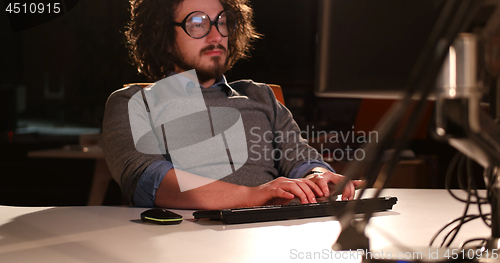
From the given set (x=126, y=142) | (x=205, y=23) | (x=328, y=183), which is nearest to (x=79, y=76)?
(x=205, y=23)

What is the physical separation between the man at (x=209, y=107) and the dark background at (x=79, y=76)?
1641 mm

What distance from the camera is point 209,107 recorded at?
1336 mm

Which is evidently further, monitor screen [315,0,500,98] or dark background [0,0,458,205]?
dark background [0,0,458,205]

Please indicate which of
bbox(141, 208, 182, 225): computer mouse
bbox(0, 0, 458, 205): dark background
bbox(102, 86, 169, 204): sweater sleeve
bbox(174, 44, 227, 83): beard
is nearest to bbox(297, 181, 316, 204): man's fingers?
bbox(141, 208, 182, 225): computer mouse

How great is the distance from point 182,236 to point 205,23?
98 cm

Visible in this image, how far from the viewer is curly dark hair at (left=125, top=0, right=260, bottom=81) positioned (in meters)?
1.54

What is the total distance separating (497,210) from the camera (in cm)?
44

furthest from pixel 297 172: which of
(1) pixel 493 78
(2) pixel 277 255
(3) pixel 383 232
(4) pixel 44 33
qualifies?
(4) pixel 44 33

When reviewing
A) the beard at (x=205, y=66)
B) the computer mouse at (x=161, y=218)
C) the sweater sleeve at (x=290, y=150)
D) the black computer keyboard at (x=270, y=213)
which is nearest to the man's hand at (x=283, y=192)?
the black computer keyboard at (x=270, y=213)

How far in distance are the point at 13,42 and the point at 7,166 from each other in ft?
3.44

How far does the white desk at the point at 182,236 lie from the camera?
0.50 metres

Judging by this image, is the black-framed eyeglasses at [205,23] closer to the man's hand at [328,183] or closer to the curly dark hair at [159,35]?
the curly dark hair at [159,35]

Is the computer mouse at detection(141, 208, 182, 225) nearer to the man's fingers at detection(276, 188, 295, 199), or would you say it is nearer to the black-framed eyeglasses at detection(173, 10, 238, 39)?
the man's fingers at detection(276, 188, 295, 199)

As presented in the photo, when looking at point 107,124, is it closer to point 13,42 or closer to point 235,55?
point 235,55
